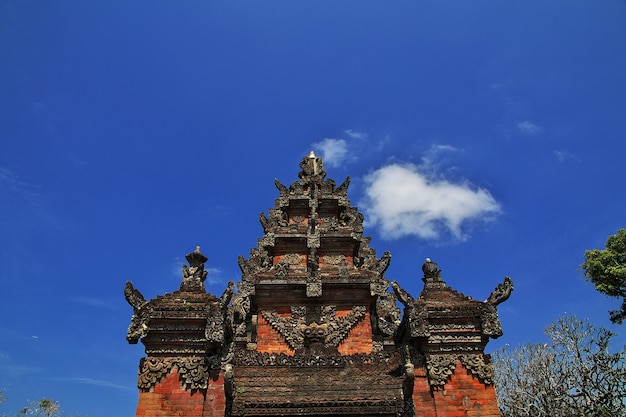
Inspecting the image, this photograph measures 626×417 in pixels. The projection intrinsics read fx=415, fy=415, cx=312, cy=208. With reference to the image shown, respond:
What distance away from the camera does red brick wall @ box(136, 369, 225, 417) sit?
956 cm

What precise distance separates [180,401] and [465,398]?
6650 mm

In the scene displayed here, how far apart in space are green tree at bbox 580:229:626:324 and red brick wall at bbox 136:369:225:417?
24940 millimetres

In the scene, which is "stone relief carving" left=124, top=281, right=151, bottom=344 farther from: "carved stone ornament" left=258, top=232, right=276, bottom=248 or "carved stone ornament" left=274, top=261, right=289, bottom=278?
"carved stone ornament" left=258, top=232, right=276, bottom=248

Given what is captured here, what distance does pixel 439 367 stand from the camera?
9906 millimetres

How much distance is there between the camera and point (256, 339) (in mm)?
15812

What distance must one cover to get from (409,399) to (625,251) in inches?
903

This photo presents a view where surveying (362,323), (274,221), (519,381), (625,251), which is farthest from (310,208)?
(625,251)

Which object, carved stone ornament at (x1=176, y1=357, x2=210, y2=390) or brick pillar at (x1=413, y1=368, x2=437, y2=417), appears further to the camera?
carved stone ornament at (x1=176, y1=357, x2=210, y2=390)

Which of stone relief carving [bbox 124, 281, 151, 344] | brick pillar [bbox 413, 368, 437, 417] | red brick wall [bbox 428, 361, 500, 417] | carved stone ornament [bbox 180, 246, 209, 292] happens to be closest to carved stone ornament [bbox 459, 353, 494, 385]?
red brick wall [bbox 428, 361, 500, 417]

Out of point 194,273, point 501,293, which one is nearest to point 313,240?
point 194,273

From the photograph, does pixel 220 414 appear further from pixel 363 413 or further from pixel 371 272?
pixel 371 272

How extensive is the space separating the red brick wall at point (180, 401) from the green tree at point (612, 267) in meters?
24.9

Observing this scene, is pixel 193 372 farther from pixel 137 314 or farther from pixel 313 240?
pixel 313 240

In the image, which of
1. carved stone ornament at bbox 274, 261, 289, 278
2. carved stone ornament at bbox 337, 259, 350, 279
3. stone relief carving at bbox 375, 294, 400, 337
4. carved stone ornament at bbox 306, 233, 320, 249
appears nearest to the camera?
stone relief carving at bbox 375, 294, 400, 337
